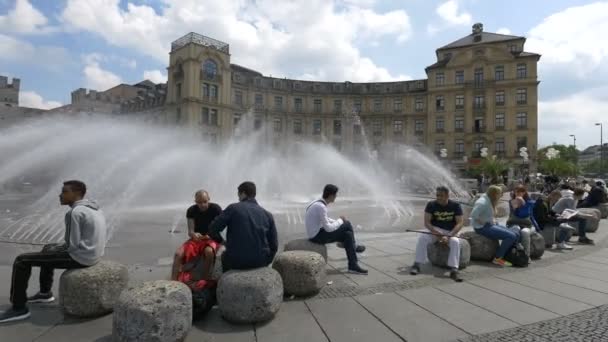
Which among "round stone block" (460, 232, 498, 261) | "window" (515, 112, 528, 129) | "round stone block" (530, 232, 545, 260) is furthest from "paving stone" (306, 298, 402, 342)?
"window" (515, 112, 528, 129)

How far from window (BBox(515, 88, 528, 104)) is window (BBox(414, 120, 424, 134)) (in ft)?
→ 53.9

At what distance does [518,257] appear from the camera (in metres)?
7.35

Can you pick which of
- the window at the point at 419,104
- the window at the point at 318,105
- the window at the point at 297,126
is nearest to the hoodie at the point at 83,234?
the window at the point at 297,126

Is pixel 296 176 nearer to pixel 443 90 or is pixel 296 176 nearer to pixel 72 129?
pixel 72 129

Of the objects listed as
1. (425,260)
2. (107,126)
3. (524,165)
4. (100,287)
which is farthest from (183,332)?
(524,165)

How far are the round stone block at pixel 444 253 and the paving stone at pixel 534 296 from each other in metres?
0.62

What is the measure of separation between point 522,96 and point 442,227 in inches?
2573

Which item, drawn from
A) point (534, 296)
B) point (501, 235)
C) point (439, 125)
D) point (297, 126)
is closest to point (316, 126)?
point (297, 126)

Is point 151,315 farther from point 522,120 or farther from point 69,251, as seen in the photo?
point 522,120

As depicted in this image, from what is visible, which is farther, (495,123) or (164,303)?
(495,123)

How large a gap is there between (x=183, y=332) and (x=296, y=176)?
25.8m

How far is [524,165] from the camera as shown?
58.5 m

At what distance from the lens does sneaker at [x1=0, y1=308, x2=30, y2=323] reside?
452 centimetres

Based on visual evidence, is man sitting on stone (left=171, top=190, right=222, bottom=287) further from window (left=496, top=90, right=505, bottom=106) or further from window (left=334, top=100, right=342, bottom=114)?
window (left=496, top=90, right=505, bottom=106)
